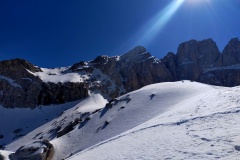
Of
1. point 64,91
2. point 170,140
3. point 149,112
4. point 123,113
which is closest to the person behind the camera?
point 170,140

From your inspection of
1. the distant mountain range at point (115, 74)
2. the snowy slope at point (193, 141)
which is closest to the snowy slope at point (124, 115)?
the snowy slope at point (193, 141)

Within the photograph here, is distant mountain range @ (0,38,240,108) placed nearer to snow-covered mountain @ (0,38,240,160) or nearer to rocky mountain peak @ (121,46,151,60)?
rocky mountain peak @ (121,46,151,60)

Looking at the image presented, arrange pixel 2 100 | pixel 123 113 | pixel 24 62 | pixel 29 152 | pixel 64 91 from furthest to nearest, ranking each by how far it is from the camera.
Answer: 1. pixel 24 62
2. pixel 64 91
3. pixel 2 100
4. pixel 123 113
5. pixel 29 152

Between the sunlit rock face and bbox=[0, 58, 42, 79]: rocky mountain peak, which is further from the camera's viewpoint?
the sunlit rock face

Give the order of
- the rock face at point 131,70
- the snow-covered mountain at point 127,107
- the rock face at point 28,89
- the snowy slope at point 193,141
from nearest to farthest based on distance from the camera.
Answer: the snowy slope at point 193,141 → the snow-covered mountain at point 127,107 → the rock face at point 28,89 → the rock face at point 131,70

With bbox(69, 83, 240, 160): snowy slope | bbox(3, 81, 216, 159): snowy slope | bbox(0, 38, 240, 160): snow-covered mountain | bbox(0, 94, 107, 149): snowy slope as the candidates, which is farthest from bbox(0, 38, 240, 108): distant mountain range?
bbox(69, 83, 240, 160): snowy slope

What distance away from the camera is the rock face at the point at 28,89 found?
101625 mm

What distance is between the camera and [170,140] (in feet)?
56.3

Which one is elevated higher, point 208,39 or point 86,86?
point 208,39

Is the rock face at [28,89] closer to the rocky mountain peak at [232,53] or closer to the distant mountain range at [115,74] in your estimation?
the distant mountain range at [115,74]

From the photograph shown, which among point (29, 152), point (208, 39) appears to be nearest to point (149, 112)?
point (29, 152)

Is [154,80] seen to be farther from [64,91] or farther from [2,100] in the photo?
[2,100]

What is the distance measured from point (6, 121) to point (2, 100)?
13.6 metres

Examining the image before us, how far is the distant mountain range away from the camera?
105m
